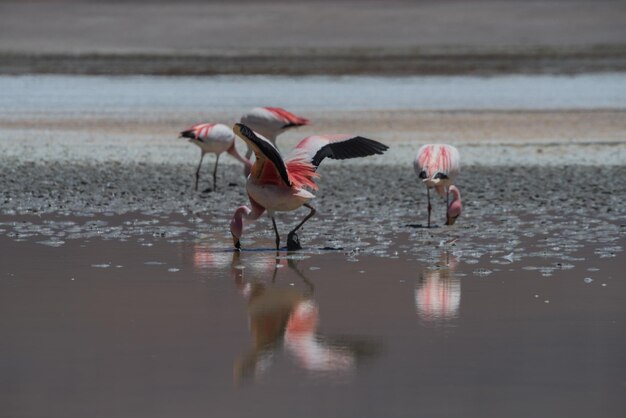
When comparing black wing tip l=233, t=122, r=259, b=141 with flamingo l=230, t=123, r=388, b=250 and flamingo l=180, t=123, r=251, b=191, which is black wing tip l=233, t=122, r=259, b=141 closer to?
flamingo l=230, t=123, r=388, b=250

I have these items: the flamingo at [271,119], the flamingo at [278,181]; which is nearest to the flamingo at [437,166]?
the flamingo at [278,181]

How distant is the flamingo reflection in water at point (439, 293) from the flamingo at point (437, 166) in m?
1.94

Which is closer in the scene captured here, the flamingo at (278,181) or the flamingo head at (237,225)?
the flamingo at (278,181)

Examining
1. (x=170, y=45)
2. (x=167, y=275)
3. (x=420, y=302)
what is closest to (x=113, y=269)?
(x=167, y=275)

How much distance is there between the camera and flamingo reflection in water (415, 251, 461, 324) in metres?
6.70

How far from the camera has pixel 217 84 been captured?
98.7ft

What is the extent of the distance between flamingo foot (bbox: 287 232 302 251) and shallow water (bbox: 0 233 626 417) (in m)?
0.28

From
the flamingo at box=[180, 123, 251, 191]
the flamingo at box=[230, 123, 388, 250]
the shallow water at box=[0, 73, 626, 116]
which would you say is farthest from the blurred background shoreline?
the flamingo at box=[230, 123, 388, 250]

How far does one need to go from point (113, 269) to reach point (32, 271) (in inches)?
17.9

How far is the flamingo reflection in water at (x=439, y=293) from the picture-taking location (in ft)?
22.0

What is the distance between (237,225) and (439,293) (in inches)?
83.7

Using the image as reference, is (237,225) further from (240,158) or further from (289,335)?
(240,158)

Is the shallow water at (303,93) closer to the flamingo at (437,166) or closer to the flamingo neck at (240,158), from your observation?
the flamingo neck at (240,158)

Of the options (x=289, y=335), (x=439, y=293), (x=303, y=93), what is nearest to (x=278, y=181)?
(x=439, y=293)
